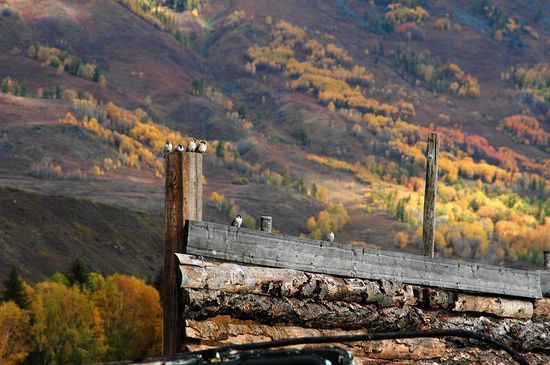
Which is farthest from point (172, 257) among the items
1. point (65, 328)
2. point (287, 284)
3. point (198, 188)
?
point (65, 328)

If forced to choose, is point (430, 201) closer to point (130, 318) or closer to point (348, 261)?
point (348, 261)

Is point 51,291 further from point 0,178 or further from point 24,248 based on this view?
point 0,178

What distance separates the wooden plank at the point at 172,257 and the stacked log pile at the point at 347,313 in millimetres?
212

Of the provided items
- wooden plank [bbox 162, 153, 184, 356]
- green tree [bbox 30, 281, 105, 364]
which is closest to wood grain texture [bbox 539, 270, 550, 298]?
wooden plank [bbox 162, 153, 184, 356]

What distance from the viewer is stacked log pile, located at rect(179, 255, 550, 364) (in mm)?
9016

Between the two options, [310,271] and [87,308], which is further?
[87,308]

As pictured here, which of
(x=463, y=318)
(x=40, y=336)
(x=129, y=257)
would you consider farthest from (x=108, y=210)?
(x=463, y=318)

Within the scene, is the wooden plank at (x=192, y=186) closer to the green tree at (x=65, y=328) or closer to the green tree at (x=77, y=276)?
the green tree at (x=65, y=328)

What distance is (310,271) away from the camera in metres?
9.82

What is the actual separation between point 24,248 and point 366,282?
438 ft

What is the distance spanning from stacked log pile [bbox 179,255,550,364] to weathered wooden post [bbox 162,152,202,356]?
0.73 feet

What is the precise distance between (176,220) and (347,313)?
1.83 meters

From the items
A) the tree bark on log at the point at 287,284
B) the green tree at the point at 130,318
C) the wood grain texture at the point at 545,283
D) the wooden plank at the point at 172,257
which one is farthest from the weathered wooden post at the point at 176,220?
the green tree at the point at 130,318

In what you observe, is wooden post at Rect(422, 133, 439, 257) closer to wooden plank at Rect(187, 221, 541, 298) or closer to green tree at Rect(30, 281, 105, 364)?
wooden plank at Rect(187, 221, 541, 298)
